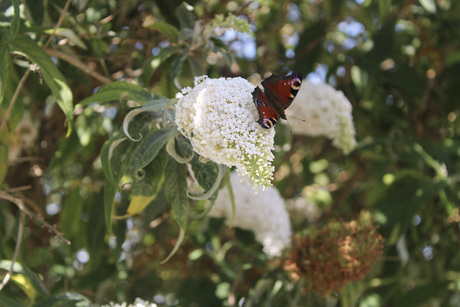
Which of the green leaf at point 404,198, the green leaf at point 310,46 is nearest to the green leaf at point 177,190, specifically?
the green leaf at point 404,198

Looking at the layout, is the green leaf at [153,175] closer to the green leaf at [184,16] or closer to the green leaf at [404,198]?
the green leaf at [184,16]

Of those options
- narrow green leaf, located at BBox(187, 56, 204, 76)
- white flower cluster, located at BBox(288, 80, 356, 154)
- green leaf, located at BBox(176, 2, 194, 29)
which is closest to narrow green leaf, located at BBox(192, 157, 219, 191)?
narrow green leaf, located at BBox(187, 56, 204, 76)

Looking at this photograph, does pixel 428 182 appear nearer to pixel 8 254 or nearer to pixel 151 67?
pixel 151 67

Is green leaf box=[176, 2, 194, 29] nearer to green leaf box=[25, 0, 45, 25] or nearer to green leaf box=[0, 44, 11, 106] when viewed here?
green leaf box=[25, 0, 45, 25]

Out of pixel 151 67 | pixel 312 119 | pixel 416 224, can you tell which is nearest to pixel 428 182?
pixel 416 224

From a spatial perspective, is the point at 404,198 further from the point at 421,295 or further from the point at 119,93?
the point at 119,93

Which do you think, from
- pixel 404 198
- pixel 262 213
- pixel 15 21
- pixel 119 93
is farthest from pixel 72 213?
pixel 404 198

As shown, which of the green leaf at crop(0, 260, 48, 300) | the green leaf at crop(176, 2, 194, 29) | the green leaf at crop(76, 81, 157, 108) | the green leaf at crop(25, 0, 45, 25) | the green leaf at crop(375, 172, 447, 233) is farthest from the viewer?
the green leaf at crop(375, 172, 447, 233)
